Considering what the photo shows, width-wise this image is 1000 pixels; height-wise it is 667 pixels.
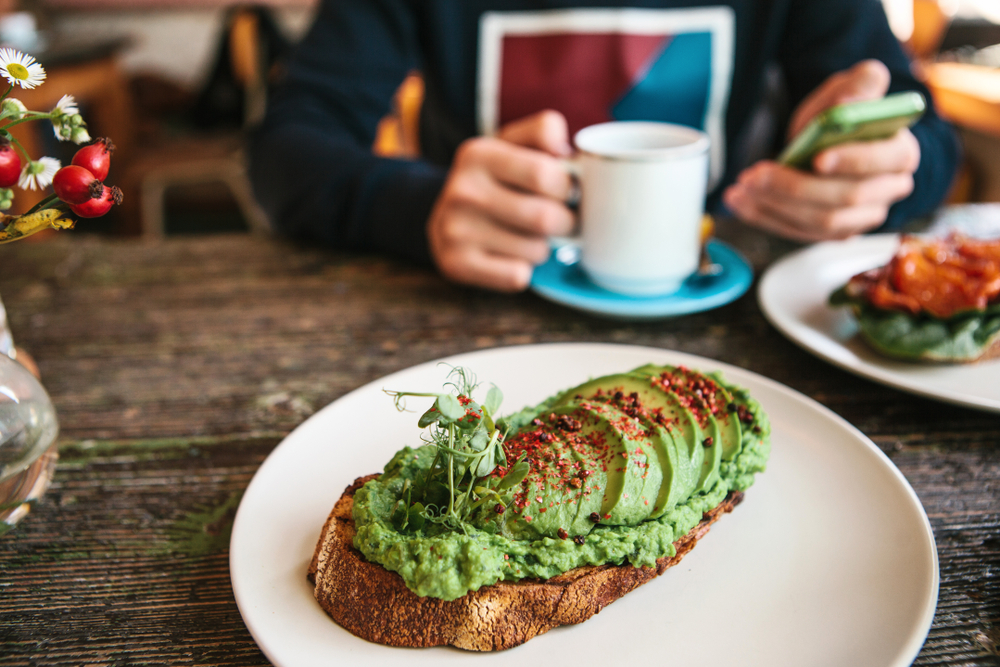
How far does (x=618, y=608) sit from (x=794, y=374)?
2.16 ft

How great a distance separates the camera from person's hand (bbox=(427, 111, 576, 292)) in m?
Result: 1.38

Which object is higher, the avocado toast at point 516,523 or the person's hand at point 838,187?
the person's hand at point 838,187

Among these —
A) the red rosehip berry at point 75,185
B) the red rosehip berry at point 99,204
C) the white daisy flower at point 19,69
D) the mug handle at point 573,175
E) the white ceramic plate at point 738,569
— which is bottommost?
the white ceramic plate at point 738,569

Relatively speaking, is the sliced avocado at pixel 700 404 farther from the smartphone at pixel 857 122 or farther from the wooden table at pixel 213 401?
the smartphone at pixel 857 122

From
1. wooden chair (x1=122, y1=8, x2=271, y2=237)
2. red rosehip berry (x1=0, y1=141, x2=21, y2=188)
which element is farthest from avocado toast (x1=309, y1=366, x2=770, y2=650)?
wooden chair (x1=122, y1=8, x2=271, y2=237)

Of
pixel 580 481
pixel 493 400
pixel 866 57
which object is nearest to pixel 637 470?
pixel 580 481

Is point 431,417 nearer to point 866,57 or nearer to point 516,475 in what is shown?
point 516,475

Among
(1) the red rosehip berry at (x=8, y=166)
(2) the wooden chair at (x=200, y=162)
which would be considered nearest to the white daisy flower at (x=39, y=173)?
(1) the red rosehip berry at (x=8, y=166)

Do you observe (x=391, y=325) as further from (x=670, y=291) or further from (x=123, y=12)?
(x=123, y=12)

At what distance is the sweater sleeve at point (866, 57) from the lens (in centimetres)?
180

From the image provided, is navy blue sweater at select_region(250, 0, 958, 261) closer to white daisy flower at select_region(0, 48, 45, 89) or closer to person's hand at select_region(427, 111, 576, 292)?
person's hand at select_region(427, 111, 576, 292)

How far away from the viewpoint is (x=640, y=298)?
53.1 inches

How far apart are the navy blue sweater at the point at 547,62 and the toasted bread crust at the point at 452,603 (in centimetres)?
130

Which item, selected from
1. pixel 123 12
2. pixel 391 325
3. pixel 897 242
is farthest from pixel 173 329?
pixel 123 12
